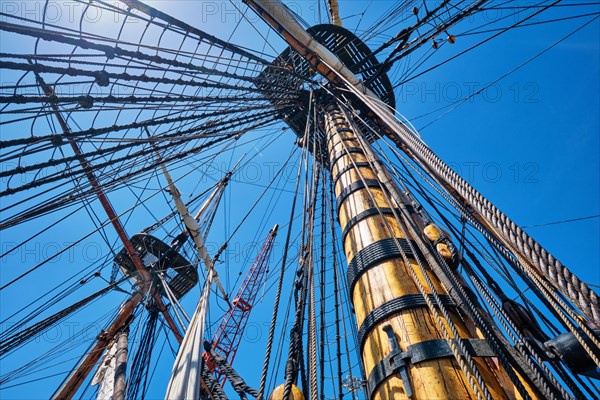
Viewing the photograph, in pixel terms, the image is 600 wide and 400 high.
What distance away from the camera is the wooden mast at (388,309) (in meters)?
1.84

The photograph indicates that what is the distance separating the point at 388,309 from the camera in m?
2.29

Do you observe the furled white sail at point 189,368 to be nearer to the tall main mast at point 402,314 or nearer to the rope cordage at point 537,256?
the tall main mast at point 402,314

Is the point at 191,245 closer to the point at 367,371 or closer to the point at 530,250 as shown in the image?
the point at 367,371

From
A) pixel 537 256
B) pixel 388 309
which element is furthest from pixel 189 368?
pixel 537 256

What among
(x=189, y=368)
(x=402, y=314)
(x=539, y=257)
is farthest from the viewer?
(x=402, y=314)

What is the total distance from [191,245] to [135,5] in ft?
35.2

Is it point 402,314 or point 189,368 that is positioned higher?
point 402,314

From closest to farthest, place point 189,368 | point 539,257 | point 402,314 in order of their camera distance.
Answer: point 539,257
point 189,368
point 402,314

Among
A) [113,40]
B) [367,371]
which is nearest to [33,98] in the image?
[113,40]

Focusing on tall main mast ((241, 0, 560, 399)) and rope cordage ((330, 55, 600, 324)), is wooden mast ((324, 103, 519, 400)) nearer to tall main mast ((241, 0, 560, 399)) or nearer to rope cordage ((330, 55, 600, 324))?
tall main mast ((241, 0, 560, 399))

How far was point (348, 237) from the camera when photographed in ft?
10.6

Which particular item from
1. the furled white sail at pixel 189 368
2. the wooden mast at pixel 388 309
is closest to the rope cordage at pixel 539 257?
the wooden mast at pixel 388 309

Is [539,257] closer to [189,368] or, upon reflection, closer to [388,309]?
[388,309]

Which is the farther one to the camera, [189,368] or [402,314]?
[402,314]
